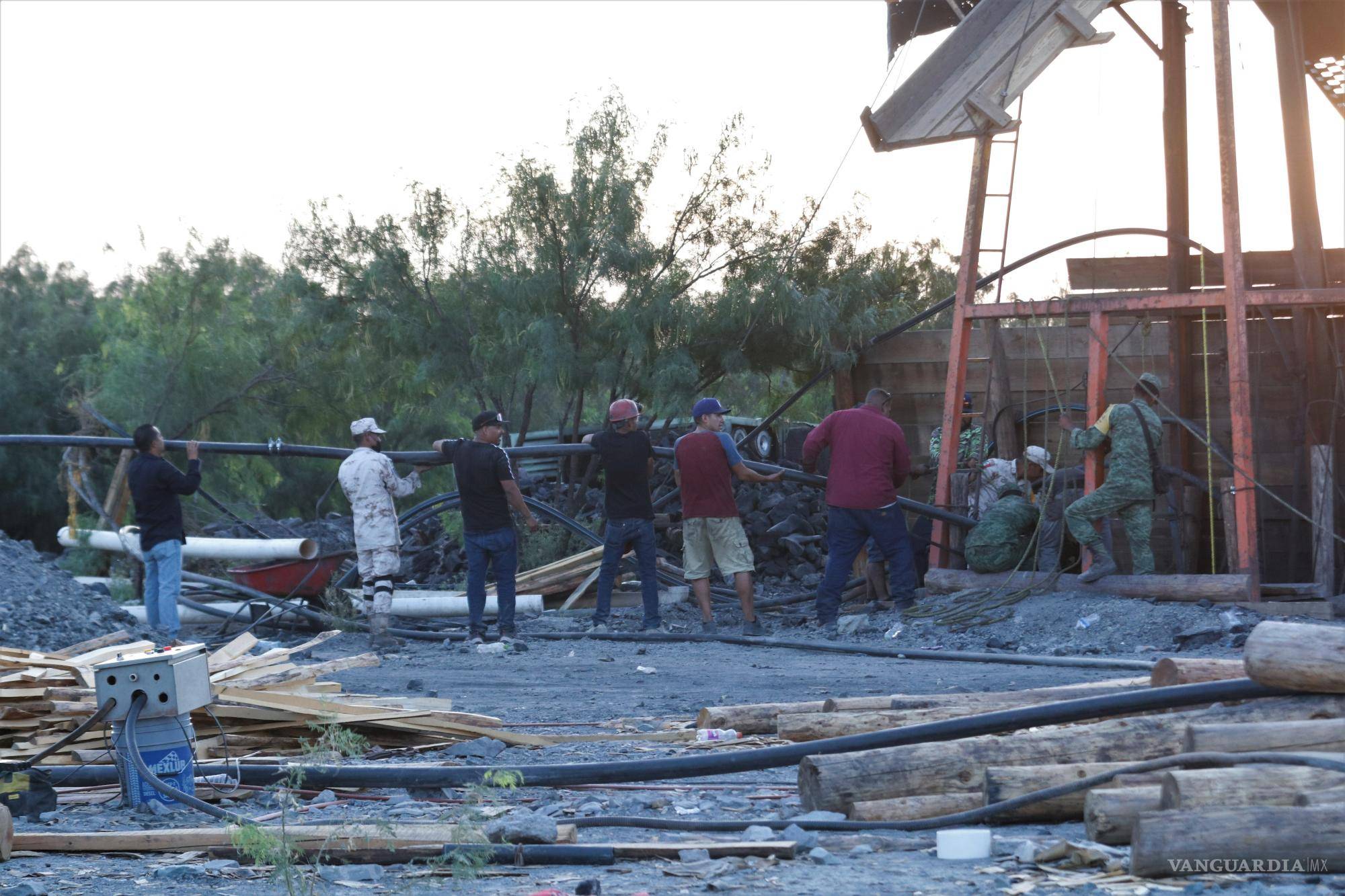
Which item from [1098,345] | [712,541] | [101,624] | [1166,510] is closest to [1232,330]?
[1098,345]

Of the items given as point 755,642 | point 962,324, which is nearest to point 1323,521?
point 962,324

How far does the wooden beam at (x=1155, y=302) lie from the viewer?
479 inches

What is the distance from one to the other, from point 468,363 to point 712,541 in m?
5.87

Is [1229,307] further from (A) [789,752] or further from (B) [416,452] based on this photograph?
(A) [789,752]

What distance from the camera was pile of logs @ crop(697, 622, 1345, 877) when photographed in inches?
170

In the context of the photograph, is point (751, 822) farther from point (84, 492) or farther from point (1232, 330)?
point (84, 492)

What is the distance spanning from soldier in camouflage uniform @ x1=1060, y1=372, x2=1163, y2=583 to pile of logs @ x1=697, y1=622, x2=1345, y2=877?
6148 millimetres

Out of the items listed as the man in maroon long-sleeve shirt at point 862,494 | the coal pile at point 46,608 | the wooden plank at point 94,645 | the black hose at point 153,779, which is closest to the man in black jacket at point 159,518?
the coal pile at point 46,608

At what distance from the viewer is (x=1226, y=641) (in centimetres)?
1120

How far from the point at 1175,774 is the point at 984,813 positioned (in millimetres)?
849

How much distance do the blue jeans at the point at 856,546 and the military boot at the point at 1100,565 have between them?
5.48 ft

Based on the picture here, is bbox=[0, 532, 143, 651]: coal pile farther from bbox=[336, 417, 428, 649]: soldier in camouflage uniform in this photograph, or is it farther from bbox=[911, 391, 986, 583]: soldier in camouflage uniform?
bbox=[911, 391, 986, 583]: soldier in camouflage uniform

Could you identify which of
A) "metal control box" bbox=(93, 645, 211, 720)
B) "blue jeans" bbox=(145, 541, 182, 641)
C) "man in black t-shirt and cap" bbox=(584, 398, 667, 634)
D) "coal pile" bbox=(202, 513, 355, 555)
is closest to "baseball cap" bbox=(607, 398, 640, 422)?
"man in black t-shirt and cap" bbox=(584, 398, 667, 634)

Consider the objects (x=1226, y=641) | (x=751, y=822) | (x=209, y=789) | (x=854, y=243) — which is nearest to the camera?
(x=751, y=822)
